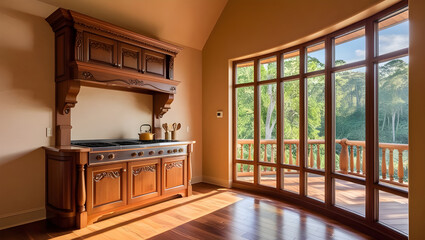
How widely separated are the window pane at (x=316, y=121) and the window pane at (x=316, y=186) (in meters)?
0.15

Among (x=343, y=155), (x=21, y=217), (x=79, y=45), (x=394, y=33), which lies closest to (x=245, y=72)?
(x=343, y=155)

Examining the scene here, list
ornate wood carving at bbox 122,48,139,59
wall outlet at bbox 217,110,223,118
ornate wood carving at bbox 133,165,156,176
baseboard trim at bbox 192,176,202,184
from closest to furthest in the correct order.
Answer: ornate wood carving at bbox 133,165,156,176 < ornate wood carving at bbox 122,48,139,59 < wall outlet at bbox 217,110,223,118 < baseboard trim at bbox 192,176,202,184

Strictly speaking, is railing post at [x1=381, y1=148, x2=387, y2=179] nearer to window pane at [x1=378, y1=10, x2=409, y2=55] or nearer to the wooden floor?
the wooden floor

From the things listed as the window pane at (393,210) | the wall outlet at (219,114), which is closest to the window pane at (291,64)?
the wall outlet at (219,114)

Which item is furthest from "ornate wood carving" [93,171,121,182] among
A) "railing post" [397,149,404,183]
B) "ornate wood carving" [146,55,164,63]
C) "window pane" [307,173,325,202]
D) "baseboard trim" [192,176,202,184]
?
"railing post" [397,149,404,183]

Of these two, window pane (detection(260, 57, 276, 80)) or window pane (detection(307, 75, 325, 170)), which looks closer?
window pane (detection(307, 75, 325, 170))

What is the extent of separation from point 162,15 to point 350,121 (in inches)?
131

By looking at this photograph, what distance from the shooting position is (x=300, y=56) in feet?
12.6

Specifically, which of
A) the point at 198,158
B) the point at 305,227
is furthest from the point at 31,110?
the point at 305,227

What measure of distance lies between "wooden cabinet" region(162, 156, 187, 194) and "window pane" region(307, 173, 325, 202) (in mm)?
1947

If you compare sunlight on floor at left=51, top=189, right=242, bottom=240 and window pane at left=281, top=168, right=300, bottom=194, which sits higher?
window pane at left=281, top=168, right=300, bottom=194

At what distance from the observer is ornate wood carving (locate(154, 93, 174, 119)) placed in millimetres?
4211

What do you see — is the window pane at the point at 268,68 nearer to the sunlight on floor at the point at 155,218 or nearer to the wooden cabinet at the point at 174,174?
the wooden cabinet at the point at 174,174

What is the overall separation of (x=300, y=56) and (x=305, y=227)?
2.43 metres
